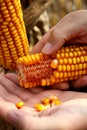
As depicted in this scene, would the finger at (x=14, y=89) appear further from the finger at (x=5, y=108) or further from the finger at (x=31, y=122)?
the finger at (x=31, y=122)

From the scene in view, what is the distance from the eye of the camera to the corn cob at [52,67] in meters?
2.25

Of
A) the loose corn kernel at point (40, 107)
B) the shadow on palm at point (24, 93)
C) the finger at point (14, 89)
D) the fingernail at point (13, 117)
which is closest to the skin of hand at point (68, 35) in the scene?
the shadow on palm at point (24, 93)

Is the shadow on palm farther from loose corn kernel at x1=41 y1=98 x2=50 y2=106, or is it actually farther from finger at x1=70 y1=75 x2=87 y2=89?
finger at x1=70 y1=75 x2=87 y2=89

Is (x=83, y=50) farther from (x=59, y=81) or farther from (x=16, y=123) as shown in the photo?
(x=16, y=123)

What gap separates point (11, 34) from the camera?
2551mm

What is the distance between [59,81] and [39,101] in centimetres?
21

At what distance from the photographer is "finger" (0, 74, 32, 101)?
2221 mm

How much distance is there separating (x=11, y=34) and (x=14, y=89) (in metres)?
0.41

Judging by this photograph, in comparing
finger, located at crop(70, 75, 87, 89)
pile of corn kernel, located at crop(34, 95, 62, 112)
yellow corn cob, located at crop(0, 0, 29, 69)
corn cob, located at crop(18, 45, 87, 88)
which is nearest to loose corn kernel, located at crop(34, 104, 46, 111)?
pile of corn kernel, located at crop(34, 95, 62, 112)

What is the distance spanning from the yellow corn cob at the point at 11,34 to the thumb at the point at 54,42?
0.97 feet

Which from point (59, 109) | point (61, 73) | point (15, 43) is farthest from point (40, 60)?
point (59, 109)

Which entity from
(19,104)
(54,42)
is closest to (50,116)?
(19,104)

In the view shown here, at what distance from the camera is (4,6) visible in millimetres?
2420

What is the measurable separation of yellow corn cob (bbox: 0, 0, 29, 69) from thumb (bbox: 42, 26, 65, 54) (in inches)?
11.7
